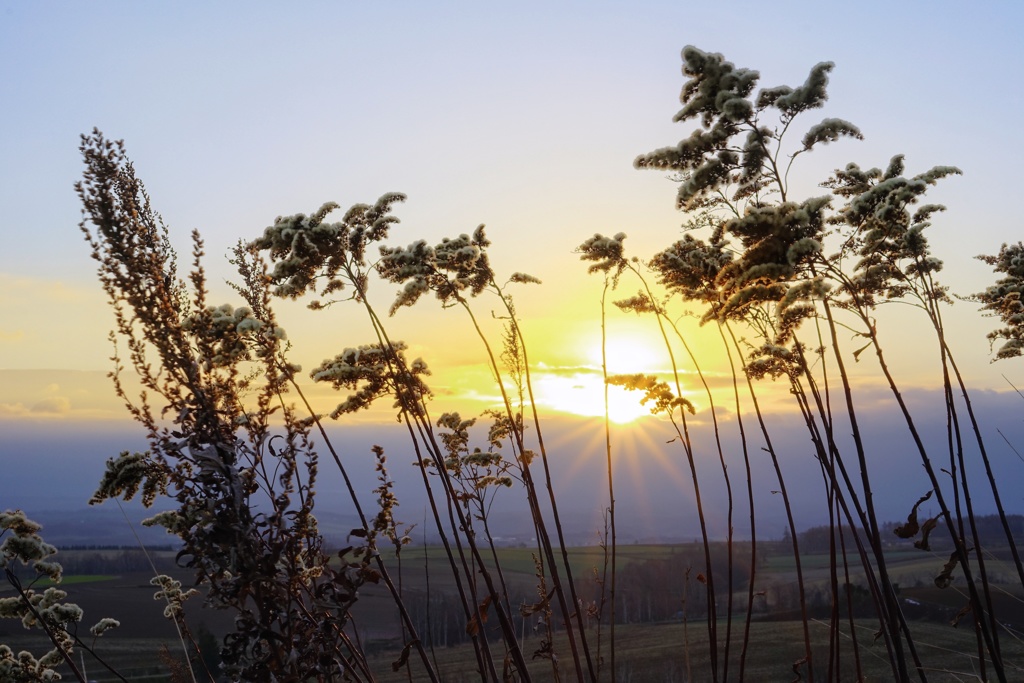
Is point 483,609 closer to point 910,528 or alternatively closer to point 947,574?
point 910,528

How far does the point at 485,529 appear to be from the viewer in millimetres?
6117

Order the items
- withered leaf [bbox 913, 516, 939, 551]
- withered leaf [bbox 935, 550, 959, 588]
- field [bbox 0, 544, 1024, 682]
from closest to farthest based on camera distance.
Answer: withered leaf [bbox 913, 516, 939, 551] < withered leaf [bbox 935, 550, 959, 588] < field [bbox 0, 544, 1024, 682]

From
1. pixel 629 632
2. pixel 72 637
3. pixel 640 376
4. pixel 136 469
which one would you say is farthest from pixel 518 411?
pixel 629 632

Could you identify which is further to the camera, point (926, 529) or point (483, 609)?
point (926, 529)

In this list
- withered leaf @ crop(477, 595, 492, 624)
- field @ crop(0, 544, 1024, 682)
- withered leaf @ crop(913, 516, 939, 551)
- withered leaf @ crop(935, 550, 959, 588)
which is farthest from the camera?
field @ crop(0, 544, 1024, 682)

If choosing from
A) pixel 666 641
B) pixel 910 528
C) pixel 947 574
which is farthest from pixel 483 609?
pixel 666 641

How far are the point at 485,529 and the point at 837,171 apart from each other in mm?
4374

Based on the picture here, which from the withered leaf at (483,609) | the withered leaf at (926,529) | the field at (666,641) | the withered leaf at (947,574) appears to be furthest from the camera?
the field at (666,641)

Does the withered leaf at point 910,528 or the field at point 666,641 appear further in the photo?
the field at point 666,641

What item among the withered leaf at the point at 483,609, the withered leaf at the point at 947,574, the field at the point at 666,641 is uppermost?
the withered leaf at the point at 947,574

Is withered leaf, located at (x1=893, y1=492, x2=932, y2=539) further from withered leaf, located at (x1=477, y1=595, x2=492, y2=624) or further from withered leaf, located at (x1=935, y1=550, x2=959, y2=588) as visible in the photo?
withered leaf, located at (x1=477, y1=595, x2=492, y2=624)

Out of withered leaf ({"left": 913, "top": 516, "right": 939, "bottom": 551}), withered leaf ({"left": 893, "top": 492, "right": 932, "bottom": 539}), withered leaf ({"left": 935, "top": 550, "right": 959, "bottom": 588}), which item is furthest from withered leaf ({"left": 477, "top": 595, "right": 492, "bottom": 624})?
withered leaf ({"left": 935, "top": 550, "right": 959, "bottom": 588})

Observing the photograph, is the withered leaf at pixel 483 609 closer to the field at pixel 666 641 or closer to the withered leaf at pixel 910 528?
the field at pixel 666 641

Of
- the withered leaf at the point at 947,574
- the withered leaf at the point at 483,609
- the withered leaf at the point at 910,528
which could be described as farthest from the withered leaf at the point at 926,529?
the withered leaf at the point at 483,609
